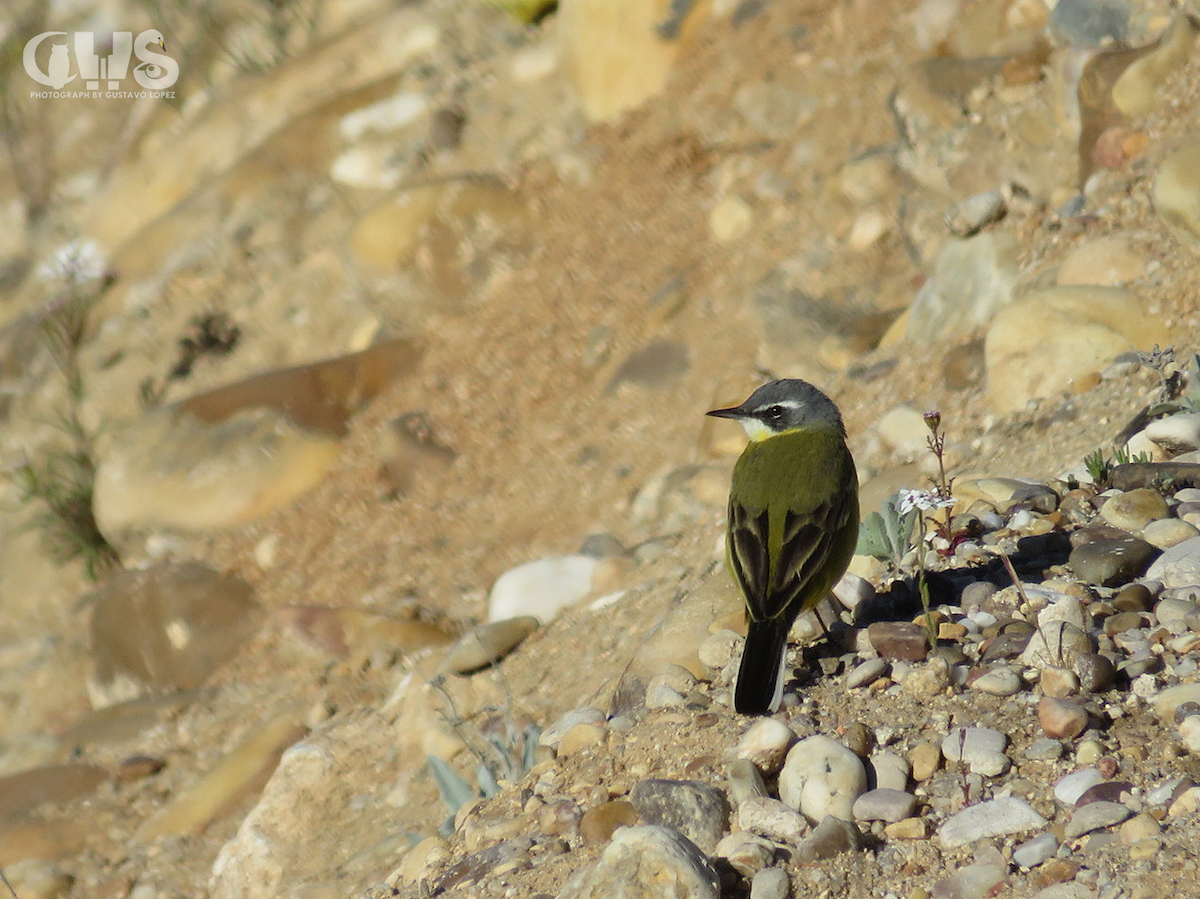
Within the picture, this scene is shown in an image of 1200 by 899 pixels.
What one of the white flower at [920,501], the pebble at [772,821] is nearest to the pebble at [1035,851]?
the pebble at [772,821]

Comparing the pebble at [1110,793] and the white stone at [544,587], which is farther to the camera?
the white stone at [544,587]

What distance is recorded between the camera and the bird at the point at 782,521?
13.2 ft

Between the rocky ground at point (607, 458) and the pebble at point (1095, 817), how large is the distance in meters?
0.01

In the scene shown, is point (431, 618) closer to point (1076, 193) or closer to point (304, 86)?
point (1076, 193)

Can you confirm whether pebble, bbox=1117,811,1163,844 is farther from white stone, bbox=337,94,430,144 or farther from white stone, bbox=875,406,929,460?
white stone, bbox=337,94,430,144

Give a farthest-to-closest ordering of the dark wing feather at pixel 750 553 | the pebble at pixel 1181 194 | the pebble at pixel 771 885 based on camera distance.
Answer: the pebble at pixel 1181 194 < the dark wing feather at pixel 750 553 < the pebble at pixel 771 885

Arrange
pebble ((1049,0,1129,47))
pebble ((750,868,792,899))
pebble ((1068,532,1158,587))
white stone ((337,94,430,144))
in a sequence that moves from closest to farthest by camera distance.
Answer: pebble ((750,868,792,899)) → pebble ((1068,532,1158,587)) → pebble ((1049,0,1129,47)) → white stone ((337,94,430,144))

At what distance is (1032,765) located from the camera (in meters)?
3.51

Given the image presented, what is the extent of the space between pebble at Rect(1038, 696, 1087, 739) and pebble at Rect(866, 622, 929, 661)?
0.57 m

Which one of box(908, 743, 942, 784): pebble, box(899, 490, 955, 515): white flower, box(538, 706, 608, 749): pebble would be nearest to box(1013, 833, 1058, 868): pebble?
box(908, 743, 942, 784): pebble

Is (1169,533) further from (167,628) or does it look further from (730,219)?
(167,628)

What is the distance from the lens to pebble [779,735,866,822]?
3514 millimetres

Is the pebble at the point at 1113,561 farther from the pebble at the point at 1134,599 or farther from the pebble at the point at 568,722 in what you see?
the pebble at the point at 568,722

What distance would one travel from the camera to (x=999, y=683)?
3.85 meters
